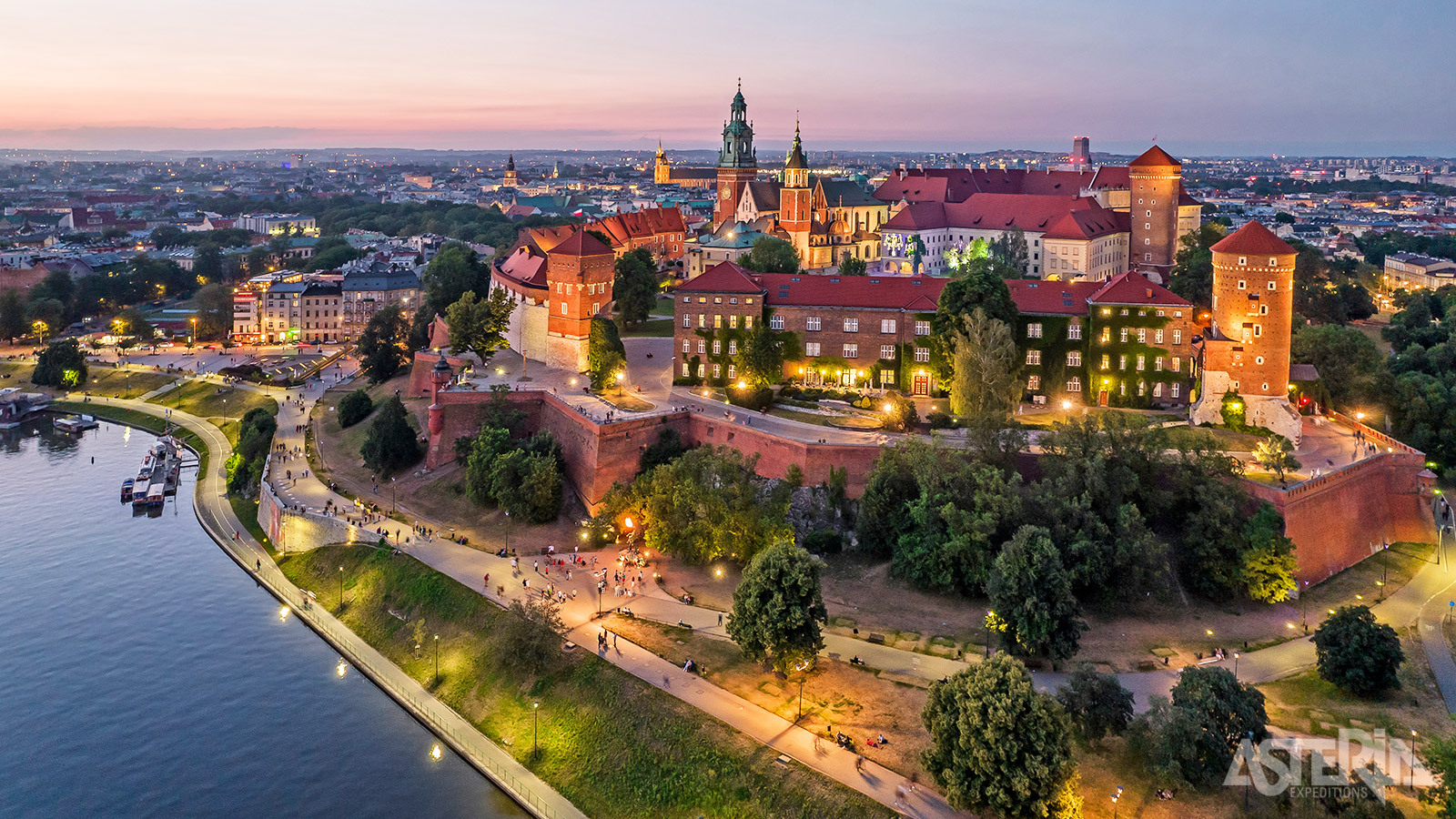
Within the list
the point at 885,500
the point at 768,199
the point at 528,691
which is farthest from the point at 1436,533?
the point at 768,199

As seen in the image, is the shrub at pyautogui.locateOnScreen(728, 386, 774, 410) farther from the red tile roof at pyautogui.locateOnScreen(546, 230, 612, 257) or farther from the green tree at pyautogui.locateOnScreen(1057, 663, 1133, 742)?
the green tree at pyautogui.locateOnScreen(1057, 663, 1133, 742)

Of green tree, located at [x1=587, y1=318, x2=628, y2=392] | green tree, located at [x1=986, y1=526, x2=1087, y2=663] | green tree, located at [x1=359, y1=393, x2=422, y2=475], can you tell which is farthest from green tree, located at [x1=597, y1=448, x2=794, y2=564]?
green tree, located at [x1=359, y1=393, x2=422, y2=475]

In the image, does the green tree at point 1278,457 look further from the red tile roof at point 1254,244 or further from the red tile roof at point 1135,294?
the red tile roof at point 1135,294

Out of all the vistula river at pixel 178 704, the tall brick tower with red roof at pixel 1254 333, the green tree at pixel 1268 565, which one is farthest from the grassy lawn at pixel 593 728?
the tall brick tower with red roof at pixel 1254 333

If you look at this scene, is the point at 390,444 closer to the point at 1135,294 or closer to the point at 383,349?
the point at 383,349

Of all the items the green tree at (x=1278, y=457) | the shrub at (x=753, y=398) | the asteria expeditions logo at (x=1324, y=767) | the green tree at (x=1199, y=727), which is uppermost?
the shrub at (x=753, y=398)

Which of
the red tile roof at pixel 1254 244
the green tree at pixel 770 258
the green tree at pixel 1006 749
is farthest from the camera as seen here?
the green tree at pixel 770 258

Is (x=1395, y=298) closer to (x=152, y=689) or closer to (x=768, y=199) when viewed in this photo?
(x=768, y=199)
